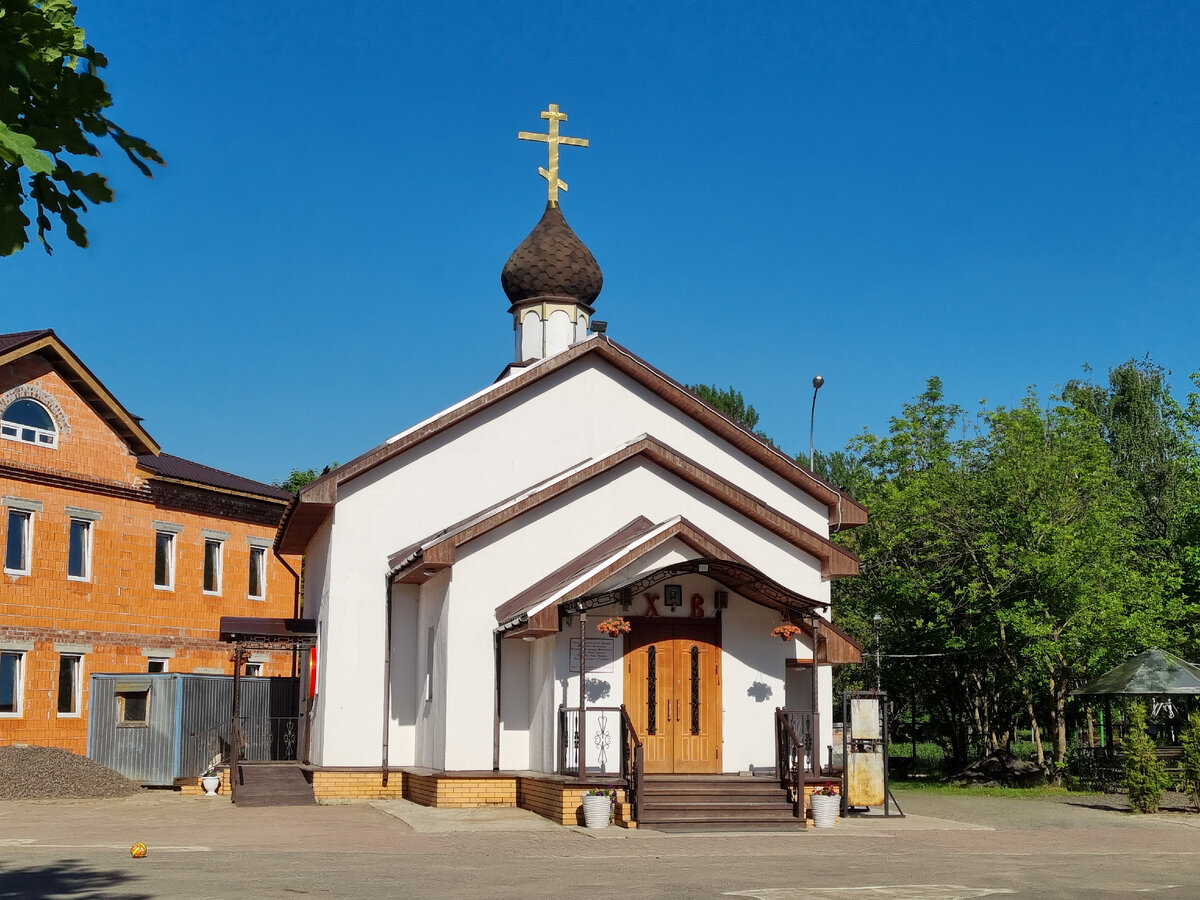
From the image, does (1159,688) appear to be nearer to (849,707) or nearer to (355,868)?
(849,707)

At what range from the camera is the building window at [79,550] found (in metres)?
31.9

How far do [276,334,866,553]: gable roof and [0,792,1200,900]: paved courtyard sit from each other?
5.67m

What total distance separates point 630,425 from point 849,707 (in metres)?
7.08

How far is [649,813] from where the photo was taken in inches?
682

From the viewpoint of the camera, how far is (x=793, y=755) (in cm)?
1881

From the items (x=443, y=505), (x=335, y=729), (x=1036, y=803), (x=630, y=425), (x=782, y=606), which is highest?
(x=630, y=425)

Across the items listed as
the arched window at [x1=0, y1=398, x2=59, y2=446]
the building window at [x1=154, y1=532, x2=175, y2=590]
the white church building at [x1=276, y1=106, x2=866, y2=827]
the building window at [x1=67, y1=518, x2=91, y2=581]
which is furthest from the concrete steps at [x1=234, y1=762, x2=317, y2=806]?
the building window at [x1=154, y1=532, x2=175, y2=590]

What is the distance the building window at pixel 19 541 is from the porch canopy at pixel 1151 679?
78.2 feet

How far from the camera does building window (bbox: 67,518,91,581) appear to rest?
3194 cm

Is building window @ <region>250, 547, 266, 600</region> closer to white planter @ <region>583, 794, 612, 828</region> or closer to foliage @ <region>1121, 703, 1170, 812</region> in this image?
white planter @ <region>583, 794, 612, 828</region>

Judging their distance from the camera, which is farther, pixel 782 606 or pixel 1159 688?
pixel 1159 688

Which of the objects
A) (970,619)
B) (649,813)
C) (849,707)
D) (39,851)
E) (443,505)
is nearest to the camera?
(39,851)

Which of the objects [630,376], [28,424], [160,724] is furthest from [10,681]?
[630,376]

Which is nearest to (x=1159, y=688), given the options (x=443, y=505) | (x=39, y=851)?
(x=443, y=505)
